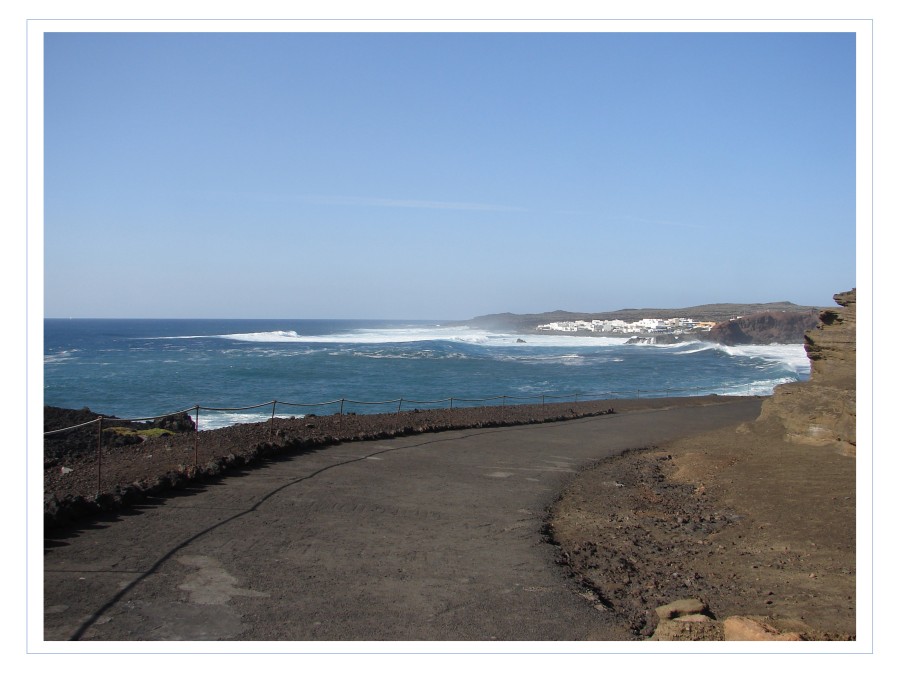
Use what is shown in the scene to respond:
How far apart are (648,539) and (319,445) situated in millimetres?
7272

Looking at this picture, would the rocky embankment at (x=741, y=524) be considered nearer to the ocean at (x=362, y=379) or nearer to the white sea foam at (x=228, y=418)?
the ocean at (x=362, y=379)

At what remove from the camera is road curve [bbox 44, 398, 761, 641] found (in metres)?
5.07

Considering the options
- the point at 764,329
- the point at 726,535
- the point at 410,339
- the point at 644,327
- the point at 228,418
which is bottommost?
the point at 228,418

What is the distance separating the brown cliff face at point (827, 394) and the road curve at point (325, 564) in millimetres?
5167

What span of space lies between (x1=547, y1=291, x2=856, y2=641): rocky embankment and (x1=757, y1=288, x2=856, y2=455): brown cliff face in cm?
3

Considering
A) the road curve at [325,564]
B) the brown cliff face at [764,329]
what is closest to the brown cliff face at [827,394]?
the road curve at [325,564]

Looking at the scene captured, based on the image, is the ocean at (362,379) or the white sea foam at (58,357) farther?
the white sea foam at (58,357)

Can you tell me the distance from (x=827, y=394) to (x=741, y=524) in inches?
205

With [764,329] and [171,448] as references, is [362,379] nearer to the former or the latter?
[171,448]

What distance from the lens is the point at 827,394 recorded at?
12312mm

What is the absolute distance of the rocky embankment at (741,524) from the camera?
5449 mm

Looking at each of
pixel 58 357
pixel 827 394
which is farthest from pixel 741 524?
pixel 58 357

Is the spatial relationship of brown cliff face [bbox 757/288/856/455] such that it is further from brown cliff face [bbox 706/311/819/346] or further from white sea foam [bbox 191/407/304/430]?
brown cliff face [bbox 706/311/819/346]

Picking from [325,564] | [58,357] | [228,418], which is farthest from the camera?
[58,357]
